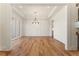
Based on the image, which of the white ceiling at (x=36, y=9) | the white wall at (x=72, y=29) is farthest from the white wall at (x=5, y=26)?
the white wall at (x=72, y=29)

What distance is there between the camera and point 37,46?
4.59 m

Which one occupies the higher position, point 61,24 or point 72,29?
point 61,24

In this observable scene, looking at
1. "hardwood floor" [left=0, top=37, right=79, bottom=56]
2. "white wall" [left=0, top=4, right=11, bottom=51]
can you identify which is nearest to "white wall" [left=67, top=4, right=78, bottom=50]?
"hardwood floor" [left=0, top=37, right=79, bottom=56]

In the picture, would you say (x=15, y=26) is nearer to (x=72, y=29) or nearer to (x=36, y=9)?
(x=36, y=9)

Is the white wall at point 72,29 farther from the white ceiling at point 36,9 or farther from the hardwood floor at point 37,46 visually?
the white ceiling at point 36,9

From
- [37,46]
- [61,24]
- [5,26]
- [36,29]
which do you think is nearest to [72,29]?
[61,24]

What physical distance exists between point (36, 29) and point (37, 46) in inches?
28.9

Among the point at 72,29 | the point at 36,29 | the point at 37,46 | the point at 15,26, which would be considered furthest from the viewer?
the point at 36,29

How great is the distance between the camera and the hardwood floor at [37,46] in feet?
12.5

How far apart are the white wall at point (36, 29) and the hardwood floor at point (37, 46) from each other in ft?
0.74

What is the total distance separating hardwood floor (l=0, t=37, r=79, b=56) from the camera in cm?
380

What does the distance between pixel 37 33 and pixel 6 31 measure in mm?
1558

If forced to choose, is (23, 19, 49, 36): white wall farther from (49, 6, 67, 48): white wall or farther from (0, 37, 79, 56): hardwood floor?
(49, 6, 67, 48): white wall

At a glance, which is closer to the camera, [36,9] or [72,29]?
[72,29]
